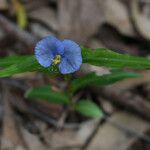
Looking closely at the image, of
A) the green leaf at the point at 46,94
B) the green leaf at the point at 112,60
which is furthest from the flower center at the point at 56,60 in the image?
the green leaf at the point at 46,94

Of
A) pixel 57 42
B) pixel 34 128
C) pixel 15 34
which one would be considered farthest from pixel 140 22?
pixel 57 42

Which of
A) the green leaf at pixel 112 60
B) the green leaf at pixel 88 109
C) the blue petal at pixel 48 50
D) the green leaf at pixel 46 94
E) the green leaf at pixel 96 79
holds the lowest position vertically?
the green leaf at pixel 88 109

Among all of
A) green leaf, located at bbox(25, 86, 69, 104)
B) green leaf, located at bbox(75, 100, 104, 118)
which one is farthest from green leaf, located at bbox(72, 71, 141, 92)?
green leaf, located at bbox(75, 100, 104, 118)

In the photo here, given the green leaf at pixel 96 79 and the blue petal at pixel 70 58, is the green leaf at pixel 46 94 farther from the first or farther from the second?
the blue petal at pixel 70 58

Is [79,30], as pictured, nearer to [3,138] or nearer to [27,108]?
[27,108]

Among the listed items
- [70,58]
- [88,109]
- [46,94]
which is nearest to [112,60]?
[70,58]

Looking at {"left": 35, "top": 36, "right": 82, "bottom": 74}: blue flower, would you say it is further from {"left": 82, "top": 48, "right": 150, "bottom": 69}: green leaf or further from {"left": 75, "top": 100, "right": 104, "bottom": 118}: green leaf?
{"left": 75, "top": 100, "right": 104, "bottom": 118}: green leaf

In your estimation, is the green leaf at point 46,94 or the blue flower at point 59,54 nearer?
the blue flower at point 59,54
